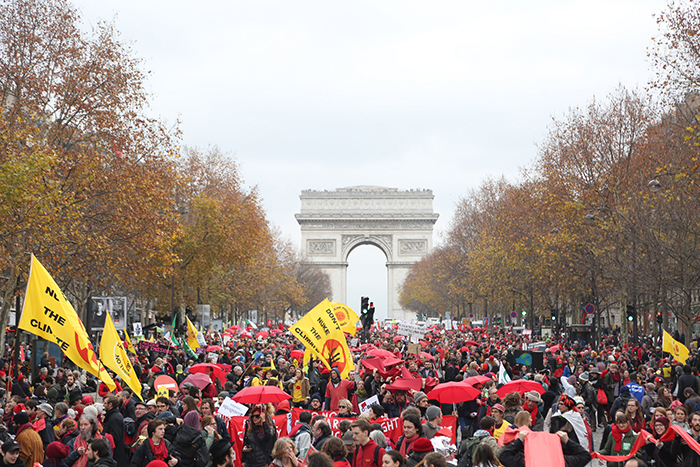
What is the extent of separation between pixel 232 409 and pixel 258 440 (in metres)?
0.98

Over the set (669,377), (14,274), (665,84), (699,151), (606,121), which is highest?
(606,121)

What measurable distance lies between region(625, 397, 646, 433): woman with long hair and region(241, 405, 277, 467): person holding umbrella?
13.9 feet

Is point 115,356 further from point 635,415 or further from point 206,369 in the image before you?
point 635,415

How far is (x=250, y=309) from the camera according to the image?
3054 inches

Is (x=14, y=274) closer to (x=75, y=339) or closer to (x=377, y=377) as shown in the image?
(x=377, y=377)

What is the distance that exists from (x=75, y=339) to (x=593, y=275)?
29773 mm

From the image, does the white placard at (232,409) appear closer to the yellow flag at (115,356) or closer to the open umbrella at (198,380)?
the yellow flag at (115,356)

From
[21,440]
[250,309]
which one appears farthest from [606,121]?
[250,309]

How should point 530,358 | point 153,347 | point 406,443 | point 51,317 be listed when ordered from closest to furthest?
point 406,443
point 51,317
point 530,358
point 153,347

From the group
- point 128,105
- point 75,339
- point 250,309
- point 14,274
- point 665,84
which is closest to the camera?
point 75,339

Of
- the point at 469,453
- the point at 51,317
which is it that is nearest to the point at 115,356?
the point at 51,317

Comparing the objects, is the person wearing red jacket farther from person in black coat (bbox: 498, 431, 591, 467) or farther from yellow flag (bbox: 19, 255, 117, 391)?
yellow flag (bbox: 19, 255, 117, 391)

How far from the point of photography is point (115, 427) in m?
10.0

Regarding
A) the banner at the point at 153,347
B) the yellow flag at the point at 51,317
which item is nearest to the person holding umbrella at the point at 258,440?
the yellow flag at the point at 51,317
